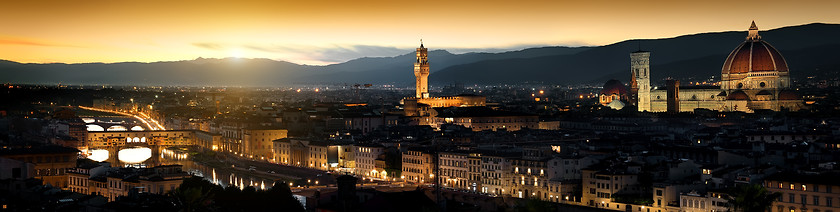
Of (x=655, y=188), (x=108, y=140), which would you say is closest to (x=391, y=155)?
(x=655, y=188)

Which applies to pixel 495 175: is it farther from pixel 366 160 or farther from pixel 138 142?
pixel 138 142

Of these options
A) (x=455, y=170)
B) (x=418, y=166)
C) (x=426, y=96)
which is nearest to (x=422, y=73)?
(x=426, y=96)

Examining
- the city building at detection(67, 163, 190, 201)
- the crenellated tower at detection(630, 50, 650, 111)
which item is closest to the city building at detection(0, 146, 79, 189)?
the city building at detection(67, 163, 190, 201)

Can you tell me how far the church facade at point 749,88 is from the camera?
357ft

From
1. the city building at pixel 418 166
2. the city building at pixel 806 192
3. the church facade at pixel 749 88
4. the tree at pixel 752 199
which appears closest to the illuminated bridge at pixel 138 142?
the city building at pixel 418 166

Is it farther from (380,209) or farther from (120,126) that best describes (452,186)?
(120,126)

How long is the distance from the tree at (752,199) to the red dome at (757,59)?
7236 cm

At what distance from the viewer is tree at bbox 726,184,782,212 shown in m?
39.6

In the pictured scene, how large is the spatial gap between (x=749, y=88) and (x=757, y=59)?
103 inches

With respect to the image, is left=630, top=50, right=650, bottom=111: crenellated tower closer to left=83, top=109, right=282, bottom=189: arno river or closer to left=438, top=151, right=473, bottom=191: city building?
left=83, top=109, right=282, bottom=189: arno river

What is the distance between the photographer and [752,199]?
39.7 meters

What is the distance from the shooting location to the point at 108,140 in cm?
10500

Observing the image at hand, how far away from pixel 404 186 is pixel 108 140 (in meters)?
52.0

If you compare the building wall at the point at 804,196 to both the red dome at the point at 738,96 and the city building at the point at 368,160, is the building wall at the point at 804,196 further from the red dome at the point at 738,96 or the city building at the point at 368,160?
the red dome at the point at 738,96
